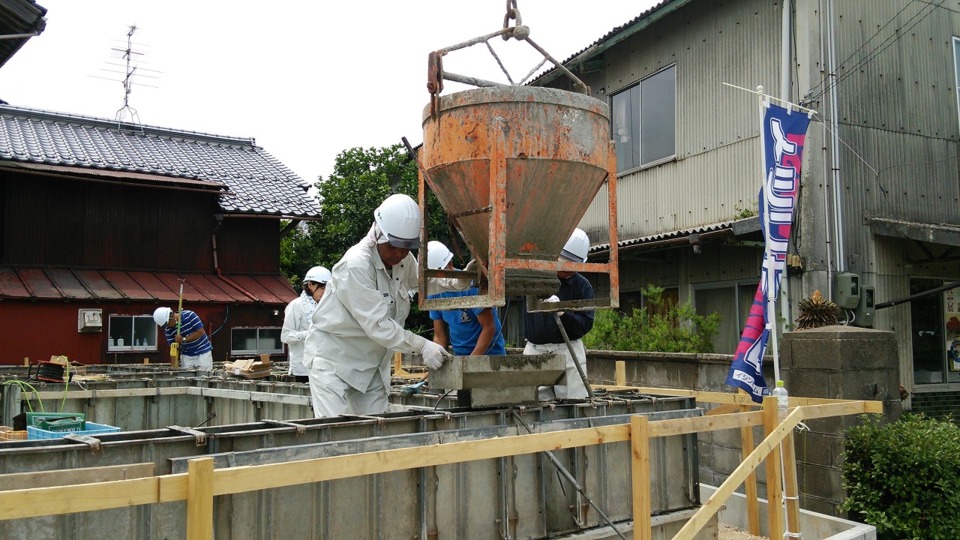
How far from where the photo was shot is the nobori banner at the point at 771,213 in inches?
300

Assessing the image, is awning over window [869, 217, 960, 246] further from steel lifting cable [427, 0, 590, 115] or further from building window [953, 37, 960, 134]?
steel lifting cable [427, 0, 590, 115]

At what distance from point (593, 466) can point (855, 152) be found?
7.48 metres

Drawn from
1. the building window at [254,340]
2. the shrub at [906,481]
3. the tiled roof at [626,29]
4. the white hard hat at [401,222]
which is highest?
the tiled roof at [626,29]

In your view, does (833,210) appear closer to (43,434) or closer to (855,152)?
(855,152)

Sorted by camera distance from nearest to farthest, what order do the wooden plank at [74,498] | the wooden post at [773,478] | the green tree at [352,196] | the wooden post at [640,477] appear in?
the wooden plank at [74,498], the wooden post at [640,477], the wooden post at [773,478], the green tree at [352,196]

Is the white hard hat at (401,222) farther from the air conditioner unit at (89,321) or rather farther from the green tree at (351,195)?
the green tree at (351,195)

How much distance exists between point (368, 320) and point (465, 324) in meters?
1.61

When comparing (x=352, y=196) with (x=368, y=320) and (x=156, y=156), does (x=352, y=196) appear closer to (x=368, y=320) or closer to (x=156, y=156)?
(x=156, y=156)

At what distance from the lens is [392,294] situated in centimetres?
550

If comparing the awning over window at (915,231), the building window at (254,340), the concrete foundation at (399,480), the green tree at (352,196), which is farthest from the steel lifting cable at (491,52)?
the green tree at (352,196)

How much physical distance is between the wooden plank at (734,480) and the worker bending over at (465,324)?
208cm

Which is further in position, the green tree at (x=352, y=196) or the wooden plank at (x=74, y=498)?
the green tree at (x=352, y=196)

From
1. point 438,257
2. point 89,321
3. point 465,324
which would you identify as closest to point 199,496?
point 438,257

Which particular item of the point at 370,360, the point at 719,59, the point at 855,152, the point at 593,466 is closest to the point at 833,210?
the point at 855,152
